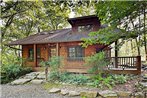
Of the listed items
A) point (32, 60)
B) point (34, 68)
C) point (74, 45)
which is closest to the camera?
point (74, 45)

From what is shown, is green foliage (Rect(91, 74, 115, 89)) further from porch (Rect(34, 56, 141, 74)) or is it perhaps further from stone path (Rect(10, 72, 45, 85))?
stone path (Rect(10, 72, 45, 85))

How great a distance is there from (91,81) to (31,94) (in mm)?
3472

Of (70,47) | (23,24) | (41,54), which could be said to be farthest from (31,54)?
(23,24)

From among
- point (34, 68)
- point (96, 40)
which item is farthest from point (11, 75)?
point (96, 40)

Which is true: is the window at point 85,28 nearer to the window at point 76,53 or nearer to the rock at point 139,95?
the window at point 76,53

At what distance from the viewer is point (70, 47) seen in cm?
1438

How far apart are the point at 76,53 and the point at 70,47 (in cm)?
70

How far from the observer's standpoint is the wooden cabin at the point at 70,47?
1368cm

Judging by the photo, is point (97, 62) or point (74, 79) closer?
point (97, 62)

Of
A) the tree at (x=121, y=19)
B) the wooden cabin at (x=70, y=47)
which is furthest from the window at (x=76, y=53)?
the tree at (x=121, y=19)

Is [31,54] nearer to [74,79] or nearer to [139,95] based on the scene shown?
[74,79]

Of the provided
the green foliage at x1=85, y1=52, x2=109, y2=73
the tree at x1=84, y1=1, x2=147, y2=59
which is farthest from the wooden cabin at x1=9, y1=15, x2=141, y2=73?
the tree at x1=84, y1=1, x2=147, y2=59

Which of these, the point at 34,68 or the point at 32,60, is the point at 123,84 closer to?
the point at 34,68

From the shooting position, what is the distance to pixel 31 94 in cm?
873
